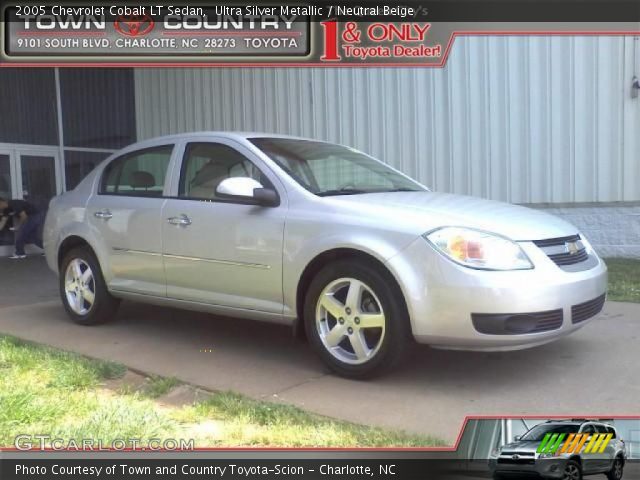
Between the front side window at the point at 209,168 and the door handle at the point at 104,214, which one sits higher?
the front side window at the point at 209,168

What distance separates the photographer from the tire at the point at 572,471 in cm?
225

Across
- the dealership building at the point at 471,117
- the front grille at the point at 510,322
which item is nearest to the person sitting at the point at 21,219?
the dealership building at the point at 471,117

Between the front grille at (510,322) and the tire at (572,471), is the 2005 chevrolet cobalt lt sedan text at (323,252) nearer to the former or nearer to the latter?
the front grille at (510,322)

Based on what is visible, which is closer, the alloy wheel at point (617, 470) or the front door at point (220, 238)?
the alloy wheel at point (617, 470)

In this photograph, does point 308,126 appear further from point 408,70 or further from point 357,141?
point 408,70

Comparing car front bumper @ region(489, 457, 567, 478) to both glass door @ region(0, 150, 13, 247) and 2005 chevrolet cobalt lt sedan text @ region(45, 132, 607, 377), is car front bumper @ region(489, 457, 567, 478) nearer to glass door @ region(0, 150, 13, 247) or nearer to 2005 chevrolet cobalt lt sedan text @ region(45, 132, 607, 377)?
2005 chevrolet cobalt lt sedan text @ region(45, 132, 607, 377)

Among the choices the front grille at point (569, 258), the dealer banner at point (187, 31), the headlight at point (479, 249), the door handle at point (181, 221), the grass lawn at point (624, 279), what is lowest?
the grass lawn at point (624, 279)

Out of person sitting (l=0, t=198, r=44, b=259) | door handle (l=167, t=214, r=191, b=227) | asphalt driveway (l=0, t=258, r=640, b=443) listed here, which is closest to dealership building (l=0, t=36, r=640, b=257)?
person sitting (l=0, t=198, r=44, b=259)

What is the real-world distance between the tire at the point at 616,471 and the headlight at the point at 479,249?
130 centimetres

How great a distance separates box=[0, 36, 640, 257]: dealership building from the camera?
8.99 metres

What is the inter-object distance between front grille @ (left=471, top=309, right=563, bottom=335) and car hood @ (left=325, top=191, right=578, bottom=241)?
45 centimetres

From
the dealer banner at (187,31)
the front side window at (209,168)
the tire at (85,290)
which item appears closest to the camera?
the front side window at (209,168)

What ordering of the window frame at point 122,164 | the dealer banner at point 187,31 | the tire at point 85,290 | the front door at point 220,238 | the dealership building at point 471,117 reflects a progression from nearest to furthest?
the front door at point 220,238 → the window frame at point 122,164 → the tire at point 85,290 → the dealer banner at point 187,31 → the dealership building at point 471,117

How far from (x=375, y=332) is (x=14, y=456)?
6.50 ft
